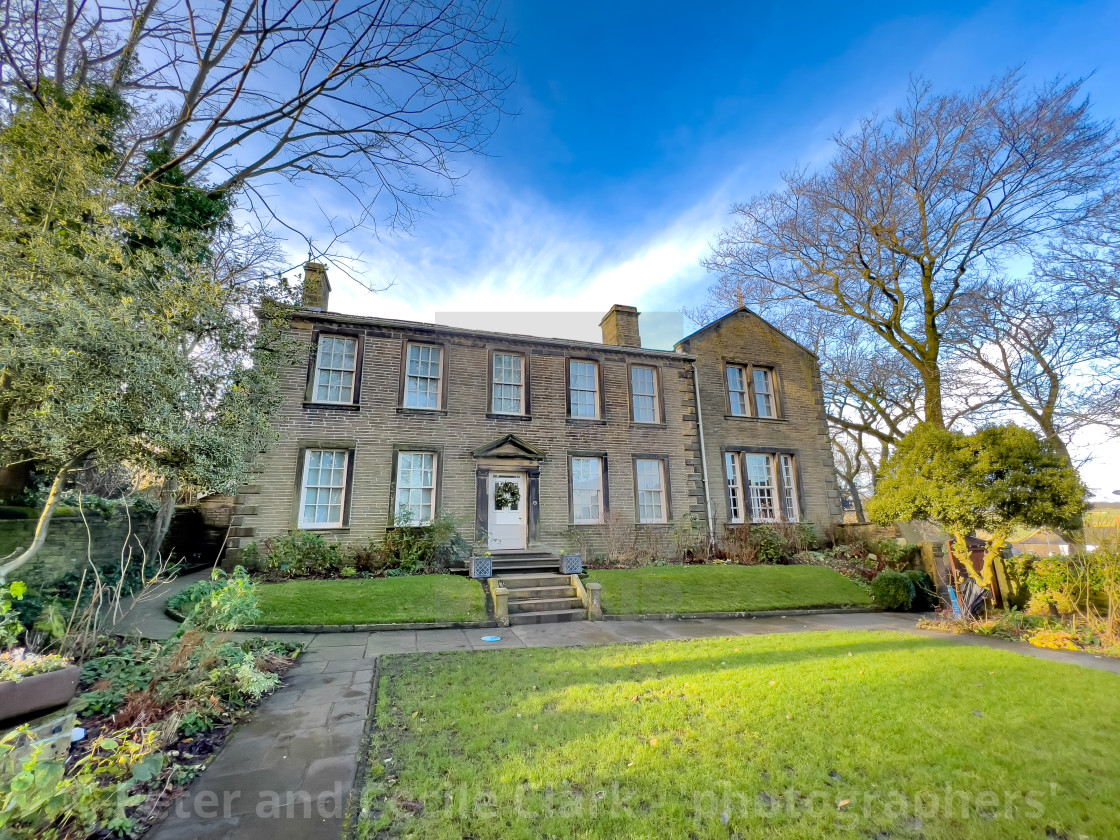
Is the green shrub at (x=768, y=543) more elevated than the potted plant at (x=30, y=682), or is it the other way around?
the green shrub at (x=768, y=543)

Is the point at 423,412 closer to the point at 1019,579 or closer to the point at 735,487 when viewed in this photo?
the point at 735,487

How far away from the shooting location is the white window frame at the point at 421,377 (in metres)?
13.0

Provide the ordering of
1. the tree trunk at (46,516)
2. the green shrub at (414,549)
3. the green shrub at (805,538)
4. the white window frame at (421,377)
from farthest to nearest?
1. the green shrub at (805,538)
2. the white window frame at (421,377)
3. the green shrub at (414,549)
4. the tree trunk at (46,516)

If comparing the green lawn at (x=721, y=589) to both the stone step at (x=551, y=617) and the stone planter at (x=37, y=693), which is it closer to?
the stone step at (x=551, y=617)

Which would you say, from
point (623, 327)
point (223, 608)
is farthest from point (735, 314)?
point (223, 608)

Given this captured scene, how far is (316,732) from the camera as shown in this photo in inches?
157

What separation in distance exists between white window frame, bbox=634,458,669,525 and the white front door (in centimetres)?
354

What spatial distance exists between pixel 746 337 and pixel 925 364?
5495 mm

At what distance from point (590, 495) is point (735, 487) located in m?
5.25

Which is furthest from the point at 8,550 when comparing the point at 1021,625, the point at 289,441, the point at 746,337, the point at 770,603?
the point at 746,337

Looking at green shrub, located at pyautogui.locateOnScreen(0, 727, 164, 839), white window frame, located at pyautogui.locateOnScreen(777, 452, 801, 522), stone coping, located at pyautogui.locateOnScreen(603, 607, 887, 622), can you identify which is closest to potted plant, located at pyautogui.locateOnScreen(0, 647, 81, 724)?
green shrub, located at pyautogui.locateOnScreen(0, 727, 164, 839)

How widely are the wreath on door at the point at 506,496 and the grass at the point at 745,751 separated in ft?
23.7

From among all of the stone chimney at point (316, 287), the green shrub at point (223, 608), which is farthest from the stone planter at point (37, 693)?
the stone chimney at point (316, 287)

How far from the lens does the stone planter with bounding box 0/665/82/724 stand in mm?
3418
